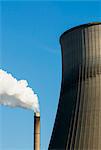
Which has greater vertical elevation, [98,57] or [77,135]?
[98,57]

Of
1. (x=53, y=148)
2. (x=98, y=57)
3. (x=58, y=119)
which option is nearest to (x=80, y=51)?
(x=98, y=57)

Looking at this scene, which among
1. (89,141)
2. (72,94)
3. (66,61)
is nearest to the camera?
(89,141)

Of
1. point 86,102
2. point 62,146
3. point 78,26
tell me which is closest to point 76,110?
point 86,102

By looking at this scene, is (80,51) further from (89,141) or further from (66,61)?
(89,141)

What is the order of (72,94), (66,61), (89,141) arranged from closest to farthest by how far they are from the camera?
1. (89,141)
2. (72,94)
3. (66,61)

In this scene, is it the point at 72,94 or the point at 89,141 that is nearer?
the point at 89,141

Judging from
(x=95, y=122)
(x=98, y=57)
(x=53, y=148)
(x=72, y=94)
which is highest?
(x=98, y=57)
